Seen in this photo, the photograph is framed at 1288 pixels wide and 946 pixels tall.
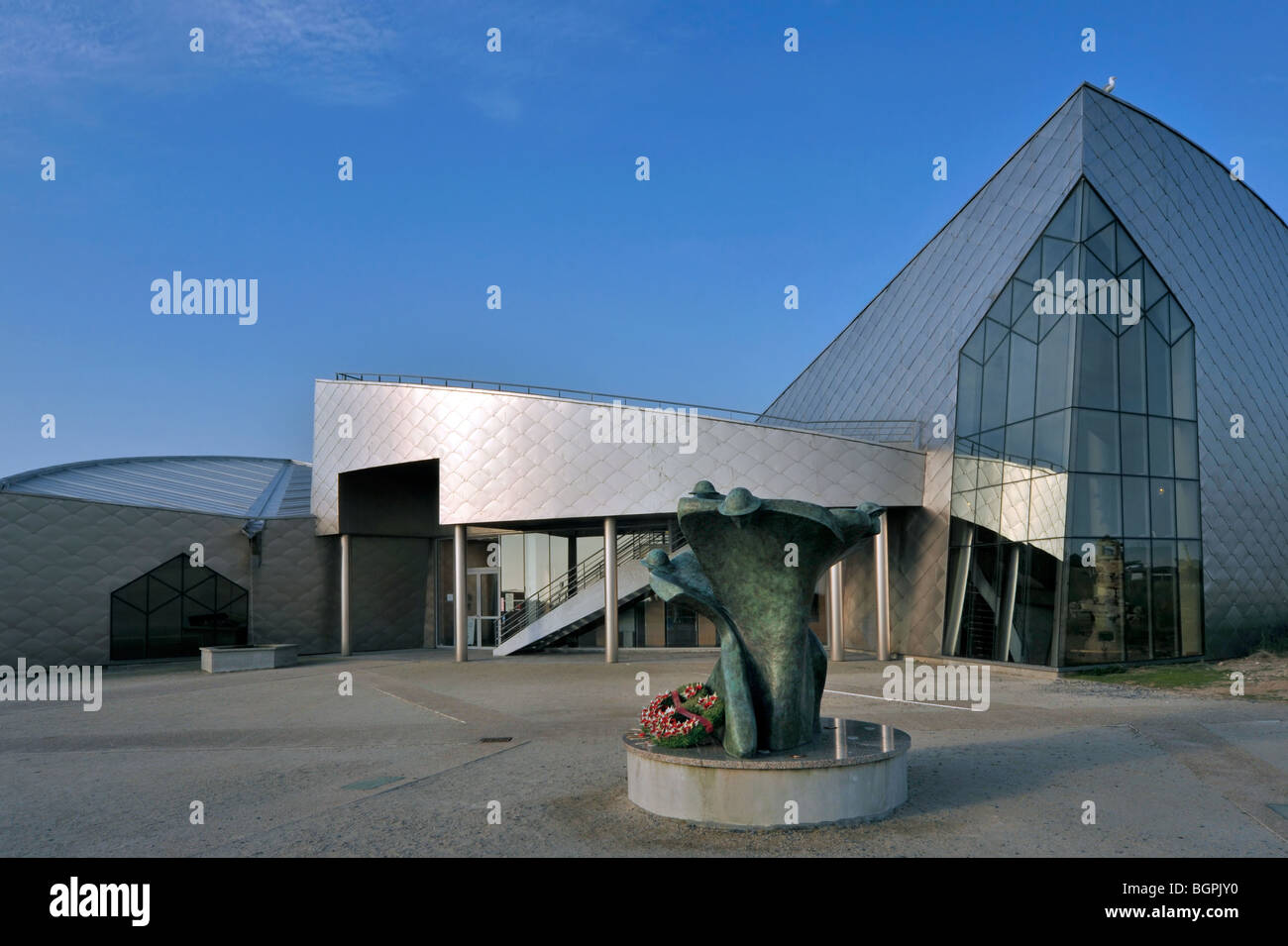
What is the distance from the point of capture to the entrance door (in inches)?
1264

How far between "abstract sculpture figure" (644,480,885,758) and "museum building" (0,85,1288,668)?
1314 centimetres

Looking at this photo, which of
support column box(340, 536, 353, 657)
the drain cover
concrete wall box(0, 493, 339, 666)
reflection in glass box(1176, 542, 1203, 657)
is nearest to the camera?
the drain cover

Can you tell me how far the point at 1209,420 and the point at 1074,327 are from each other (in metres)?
4.51

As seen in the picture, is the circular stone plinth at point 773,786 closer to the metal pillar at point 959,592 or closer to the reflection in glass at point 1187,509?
the metal pillar at point 959,592

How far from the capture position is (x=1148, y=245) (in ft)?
70.0

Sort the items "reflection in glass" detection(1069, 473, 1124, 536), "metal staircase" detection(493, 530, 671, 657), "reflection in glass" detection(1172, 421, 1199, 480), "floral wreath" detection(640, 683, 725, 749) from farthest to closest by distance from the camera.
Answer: "metal staircase" detection(493, 530, 671, 657) < "reflection in glass" detection(1172, 421, 1199, 480) < "reflection in glass" detection(1069, 473, 1124, 536) < "floral wreath" detection(640, 683, 725, 749)

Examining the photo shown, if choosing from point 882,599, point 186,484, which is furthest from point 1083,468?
point 186,484

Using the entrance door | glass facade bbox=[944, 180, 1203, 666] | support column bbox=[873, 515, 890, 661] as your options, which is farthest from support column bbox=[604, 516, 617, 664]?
the entrance door

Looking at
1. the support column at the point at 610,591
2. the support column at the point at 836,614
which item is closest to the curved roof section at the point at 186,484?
the support column at the point at 610,591

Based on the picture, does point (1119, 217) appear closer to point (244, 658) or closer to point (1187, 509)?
point (1187, 509)

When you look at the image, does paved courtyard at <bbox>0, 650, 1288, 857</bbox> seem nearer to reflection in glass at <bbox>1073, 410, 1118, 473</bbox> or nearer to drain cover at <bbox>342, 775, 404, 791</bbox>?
drain cover at <bbox>342, 775, 404, 791</bbox>
